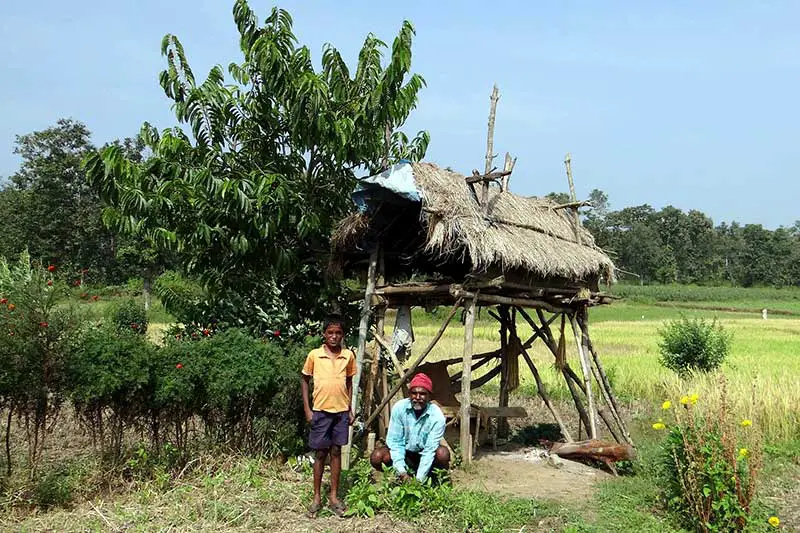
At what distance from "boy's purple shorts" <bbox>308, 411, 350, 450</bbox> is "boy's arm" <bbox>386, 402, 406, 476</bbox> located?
42 cm

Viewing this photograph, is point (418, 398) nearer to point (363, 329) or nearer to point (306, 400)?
point (306, 400)

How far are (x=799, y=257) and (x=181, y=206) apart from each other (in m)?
71.3

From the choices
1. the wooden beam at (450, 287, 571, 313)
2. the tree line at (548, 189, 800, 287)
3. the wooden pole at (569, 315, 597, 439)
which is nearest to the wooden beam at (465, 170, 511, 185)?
the wooden beam at (450, 287, 571, 313)

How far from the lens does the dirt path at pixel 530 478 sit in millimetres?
6199

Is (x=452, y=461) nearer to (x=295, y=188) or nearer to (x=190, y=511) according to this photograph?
(x=190, y=511)

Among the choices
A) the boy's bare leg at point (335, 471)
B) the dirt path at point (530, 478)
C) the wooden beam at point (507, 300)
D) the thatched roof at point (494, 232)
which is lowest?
the dirt path at point (530, 478)

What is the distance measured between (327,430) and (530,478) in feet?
8.38

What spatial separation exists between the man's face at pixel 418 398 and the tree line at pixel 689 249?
5490 centimetres

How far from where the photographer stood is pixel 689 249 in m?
68.4

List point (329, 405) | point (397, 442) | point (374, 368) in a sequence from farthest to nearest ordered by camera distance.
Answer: point (374, 368) → point (397, 442) → point (329, 405)

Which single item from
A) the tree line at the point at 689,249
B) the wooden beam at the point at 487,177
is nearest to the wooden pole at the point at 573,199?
the wooden beam at the point at 487,177

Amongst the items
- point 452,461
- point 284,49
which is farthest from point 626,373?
point 284,49

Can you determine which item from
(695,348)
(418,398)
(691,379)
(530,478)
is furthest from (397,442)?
(695,348)

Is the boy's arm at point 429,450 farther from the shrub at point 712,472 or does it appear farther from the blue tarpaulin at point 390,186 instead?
the blue tarpaulin at point 390,186
